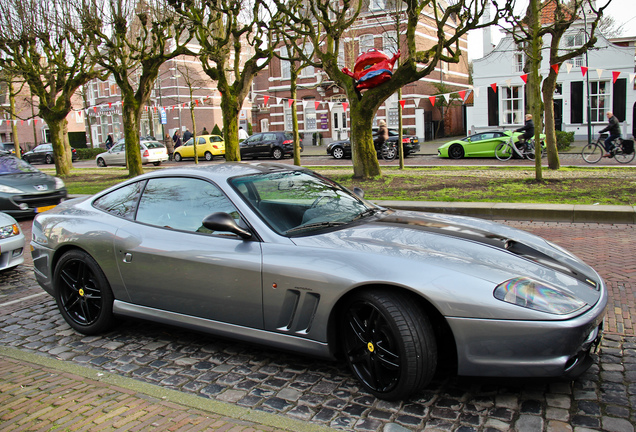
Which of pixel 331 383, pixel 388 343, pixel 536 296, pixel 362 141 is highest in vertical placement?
pixel 362 141

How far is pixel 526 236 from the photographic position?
402cm

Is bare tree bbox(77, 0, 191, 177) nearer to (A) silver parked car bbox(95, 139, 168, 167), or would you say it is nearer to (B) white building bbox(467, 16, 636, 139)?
(A) silver parked car bbox(95, 139, 168, 167)

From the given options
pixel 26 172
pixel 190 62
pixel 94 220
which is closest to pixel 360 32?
pixel 190 62

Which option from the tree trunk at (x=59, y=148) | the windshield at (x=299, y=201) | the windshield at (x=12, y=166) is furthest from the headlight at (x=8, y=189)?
the tree trunk at (x=59, y=148)

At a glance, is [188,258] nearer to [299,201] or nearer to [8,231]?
[299,201]

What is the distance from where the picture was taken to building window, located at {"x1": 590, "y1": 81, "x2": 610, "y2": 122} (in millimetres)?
31469

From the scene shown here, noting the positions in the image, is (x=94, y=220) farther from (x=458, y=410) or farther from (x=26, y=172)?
(x=26, y=172)

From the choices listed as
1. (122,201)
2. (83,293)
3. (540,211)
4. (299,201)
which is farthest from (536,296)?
(540,211)

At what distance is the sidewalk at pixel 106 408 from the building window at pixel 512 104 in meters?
33.4

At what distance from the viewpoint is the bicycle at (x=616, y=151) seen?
1775 cm

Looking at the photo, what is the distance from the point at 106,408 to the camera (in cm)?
315

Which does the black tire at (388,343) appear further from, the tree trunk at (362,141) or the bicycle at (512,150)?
the bicycle at (512,150)

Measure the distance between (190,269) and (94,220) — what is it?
4.06 feet

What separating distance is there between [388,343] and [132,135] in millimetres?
18654
